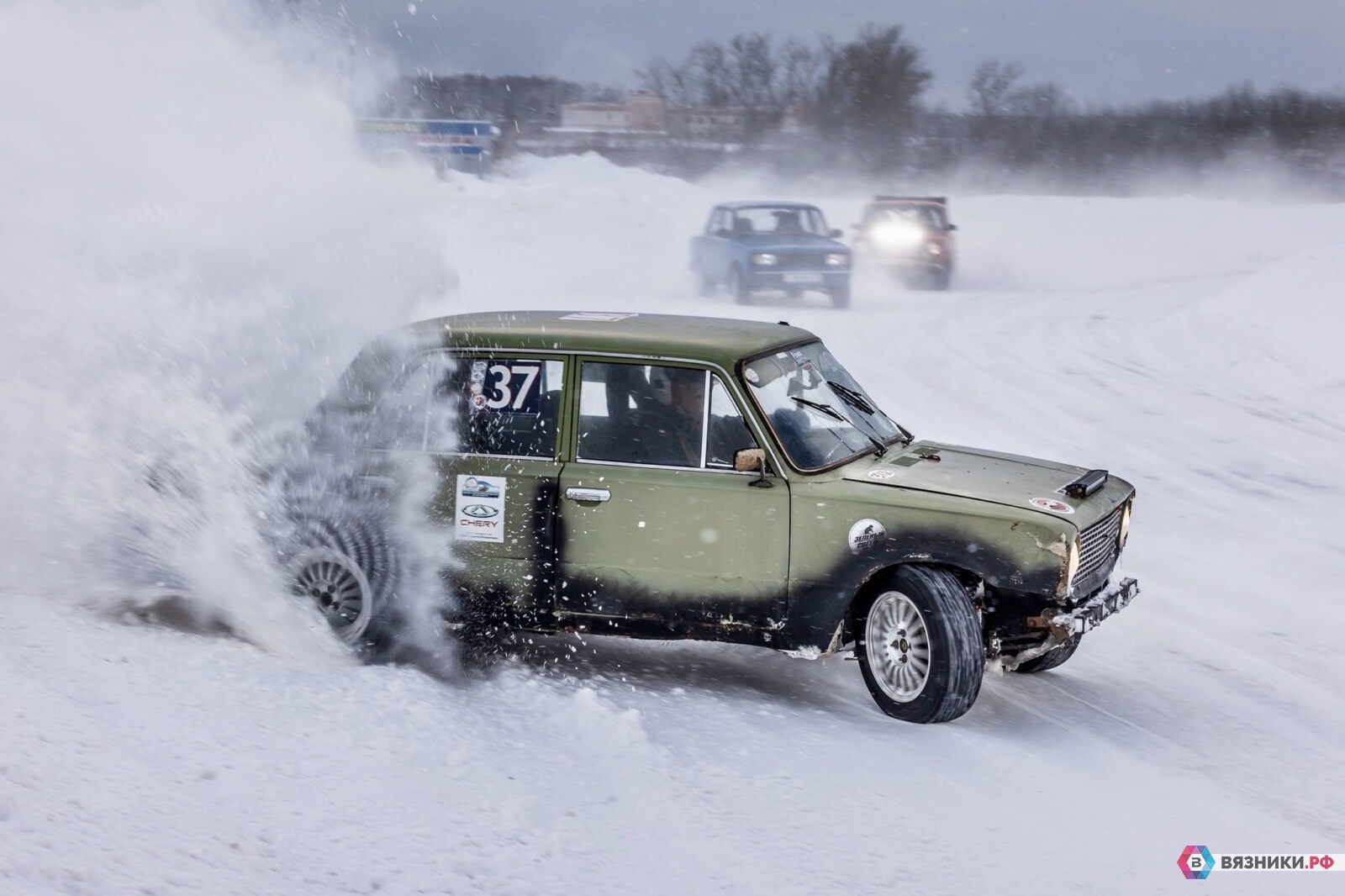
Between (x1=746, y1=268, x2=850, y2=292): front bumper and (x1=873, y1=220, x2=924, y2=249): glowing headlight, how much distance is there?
4066mm

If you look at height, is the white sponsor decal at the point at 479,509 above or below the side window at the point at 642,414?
below

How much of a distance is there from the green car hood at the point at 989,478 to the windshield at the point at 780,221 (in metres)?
14.1

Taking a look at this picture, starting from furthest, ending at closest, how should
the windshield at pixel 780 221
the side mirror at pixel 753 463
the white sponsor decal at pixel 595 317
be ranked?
the windshield at pixel 780 221 → the white sponsor decal at pixel 595 317 → the side mirror at pixel 753 463

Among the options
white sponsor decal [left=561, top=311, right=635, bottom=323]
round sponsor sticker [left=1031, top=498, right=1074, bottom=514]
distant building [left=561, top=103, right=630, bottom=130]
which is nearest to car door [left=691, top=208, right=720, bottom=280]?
white sponsor decal [left=561, top=311, right=635, bottom=323]

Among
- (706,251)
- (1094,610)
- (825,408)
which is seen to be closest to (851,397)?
(825,408)

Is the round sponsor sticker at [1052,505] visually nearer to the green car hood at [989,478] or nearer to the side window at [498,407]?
the green car hood at [989,478]

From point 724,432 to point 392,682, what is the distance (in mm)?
1716

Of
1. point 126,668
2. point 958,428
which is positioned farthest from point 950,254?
point 126,668

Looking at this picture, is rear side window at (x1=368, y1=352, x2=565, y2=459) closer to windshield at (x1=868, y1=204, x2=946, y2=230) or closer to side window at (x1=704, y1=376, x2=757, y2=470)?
side window at (x1=704, y1=376, x2=757, y2=470)

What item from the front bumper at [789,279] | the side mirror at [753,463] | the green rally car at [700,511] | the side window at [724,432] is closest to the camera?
the green rally car at [700,511]

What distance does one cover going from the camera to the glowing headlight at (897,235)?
23.4 m

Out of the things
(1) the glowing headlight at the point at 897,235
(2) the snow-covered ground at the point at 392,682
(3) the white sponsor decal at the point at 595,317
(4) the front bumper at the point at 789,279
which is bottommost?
(2) the snow-covered ground at the point at 392,682

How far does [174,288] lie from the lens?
759 cm

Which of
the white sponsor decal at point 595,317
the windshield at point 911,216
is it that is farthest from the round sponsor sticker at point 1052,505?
the windshield at point 911,216
